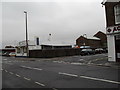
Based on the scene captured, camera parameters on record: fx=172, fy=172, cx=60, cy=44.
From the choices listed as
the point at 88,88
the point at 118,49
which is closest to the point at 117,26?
the point at 118,49

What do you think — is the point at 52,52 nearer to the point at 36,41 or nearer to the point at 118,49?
the point at 36,41

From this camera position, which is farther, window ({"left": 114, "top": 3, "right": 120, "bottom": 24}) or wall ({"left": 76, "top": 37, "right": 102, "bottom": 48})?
wall ({"left": 76, "top": 37, "right": 102, "bottom": 48})

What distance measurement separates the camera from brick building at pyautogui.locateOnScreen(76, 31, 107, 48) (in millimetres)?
81600

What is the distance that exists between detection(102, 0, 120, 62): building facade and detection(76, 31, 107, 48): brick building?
60.5 metres

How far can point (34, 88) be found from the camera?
799cm

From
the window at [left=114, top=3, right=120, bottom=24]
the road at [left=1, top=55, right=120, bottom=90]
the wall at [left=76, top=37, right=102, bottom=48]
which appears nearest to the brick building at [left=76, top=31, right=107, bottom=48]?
the wall at [left=76, top=37, right=102, bottom=48]

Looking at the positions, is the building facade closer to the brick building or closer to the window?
the window

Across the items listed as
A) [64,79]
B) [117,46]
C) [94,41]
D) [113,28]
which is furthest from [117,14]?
[94,41]

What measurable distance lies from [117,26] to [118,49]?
8.17ft

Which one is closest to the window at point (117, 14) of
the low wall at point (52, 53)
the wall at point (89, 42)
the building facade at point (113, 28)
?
the building facade at point (113, 28)

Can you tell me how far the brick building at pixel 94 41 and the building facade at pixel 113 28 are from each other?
60.5 m

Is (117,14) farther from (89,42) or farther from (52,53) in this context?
(89,42)

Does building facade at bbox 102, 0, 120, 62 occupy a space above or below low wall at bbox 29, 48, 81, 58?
above

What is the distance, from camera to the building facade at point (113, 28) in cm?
1860
